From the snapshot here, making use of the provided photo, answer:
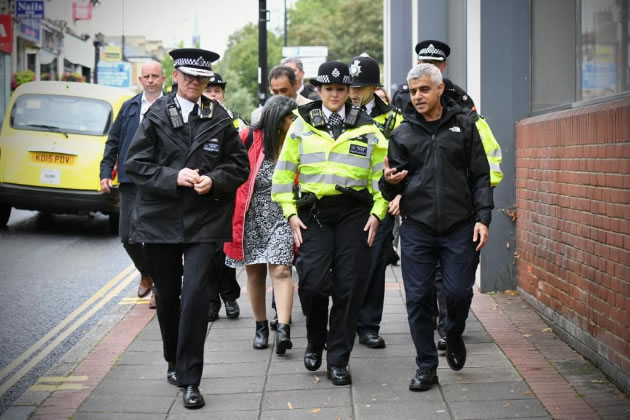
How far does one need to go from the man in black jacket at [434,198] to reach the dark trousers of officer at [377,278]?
127 centimetres

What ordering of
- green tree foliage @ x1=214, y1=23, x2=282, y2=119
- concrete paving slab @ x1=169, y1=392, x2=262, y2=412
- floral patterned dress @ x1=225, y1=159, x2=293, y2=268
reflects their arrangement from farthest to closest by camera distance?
green tree foliage @ x1=214, y1=23, x2=282, y2=119
floral patterned dress @ x1=225, y1=159, x2=293, y2=268
concrete paving slab @ x1=169, y1=392, x2=262, y2=412

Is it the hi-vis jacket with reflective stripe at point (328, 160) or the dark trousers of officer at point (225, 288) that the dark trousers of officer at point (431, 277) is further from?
the dark trousers of officer at point (225, 288)

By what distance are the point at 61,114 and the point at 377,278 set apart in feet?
29.6

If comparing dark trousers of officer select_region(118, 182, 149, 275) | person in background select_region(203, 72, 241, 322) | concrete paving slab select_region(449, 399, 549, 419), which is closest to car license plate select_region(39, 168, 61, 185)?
dark trousers of officer select_region(118, 182, 149, 275)

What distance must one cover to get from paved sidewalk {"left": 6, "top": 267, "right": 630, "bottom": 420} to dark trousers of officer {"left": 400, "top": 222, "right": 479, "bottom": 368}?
0.34 meters

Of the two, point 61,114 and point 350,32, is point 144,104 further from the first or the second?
point 350,32

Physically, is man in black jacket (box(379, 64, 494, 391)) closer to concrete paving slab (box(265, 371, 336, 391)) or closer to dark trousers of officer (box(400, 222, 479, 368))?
dark trousers of officer (box(400, 222, 479, 368))

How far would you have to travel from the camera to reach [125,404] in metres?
5.70

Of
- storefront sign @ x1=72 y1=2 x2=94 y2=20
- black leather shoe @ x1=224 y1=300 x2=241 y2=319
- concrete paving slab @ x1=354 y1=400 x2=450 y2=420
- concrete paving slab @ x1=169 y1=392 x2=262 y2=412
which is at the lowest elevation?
concrete paving slab @ x1=169 y1=392 x2=262 y2=412

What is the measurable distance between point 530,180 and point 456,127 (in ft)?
8.82

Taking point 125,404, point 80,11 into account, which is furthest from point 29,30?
point 125,404

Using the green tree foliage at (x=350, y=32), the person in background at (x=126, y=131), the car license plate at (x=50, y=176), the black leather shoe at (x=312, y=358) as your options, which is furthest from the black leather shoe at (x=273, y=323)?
the green tree foliage at (x=350, y=32)

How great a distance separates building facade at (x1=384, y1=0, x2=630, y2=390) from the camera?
234 inches

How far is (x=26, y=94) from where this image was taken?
15.3m
